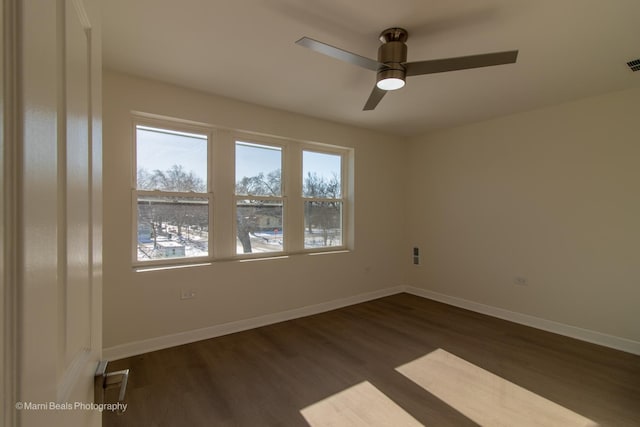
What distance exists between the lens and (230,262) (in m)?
3.49

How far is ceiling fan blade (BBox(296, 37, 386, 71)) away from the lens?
1.79 m

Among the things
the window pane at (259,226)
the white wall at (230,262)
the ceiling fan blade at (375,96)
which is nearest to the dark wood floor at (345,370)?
the white wall at (230,262)

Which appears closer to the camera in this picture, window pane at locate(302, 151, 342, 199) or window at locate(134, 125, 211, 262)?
window at locate(134, 125, 211, 262)

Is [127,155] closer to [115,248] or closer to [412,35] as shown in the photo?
[115,248]

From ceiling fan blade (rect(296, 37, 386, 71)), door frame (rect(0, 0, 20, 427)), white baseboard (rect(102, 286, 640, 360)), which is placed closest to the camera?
door frame (rect(0, 0, 20, 427))

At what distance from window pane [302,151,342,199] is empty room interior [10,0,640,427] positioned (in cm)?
3

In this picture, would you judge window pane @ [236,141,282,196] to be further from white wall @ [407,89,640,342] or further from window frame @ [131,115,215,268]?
white wall @ [407,89,640,342]

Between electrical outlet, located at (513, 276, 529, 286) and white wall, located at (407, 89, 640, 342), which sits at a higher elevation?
white wall, located at (407, 89, 640, 342)

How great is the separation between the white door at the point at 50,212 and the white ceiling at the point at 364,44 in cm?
158

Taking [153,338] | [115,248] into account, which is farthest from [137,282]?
[153,338]

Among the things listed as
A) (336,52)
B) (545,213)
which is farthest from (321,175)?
(545,213)

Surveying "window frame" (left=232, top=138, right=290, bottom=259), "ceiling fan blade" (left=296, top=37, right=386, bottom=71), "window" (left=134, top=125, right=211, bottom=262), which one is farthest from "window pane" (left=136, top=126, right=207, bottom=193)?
"ceiling fan blade" (left=296, top=37, right=386, bottom=71)

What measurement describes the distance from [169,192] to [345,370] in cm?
253

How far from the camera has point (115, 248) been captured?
2.83 meters
